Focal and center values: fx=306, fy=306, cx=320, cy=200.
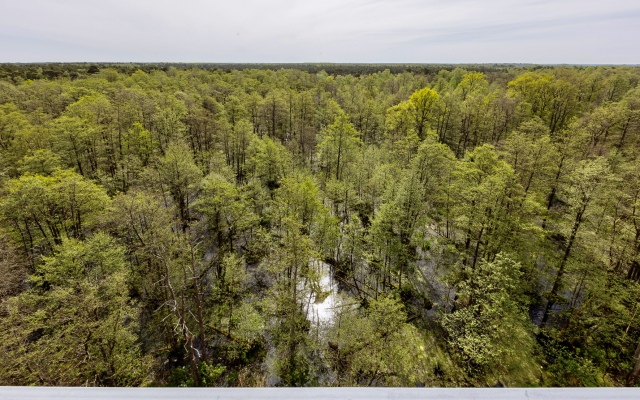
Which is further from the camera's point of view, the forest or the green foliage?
the green foliage

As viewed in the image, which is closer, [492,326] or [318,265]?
[492,326]

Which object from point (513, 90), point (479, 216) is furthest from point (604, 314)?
point (513, 90)

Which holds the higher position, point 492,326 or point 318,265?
point 492,326

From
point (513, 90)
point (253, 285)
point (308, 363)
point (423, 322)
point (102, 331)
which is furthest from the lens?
point (513, 90)

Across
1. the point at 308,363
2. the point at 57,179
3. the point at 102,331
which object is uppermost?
the point at 57,179

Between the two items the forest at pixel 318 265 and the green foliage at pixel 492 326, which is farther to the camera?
the green foliage at pixel 492 326
